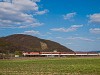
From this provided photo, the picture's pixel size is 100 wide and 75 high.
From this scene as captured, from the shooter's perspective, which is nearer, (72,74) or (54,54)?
(72,74)

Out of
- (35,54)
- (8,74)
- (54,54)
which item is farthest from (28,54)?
(8,74)

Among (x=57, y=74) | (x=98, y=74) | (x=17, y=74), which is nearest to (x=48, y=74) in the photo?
(x=57, y=74)

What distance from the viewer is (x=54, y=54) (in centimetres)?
15925

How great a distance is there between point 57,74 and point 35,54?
12518 centimetres

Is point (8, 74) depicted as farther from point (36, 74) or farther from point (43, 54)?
point (43, 54)

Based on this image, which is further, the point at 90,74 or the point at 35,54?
the point at 35,54

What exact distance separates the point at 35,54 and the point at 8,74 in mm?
124492

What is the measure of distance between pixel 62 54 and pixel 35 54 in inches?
715

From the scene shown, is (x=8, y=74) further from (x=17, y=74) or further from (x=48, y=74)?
(x=48, y=74)

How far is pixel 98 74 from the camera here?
28641 mm

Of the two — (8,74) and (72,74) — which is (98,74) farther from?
(8,74)

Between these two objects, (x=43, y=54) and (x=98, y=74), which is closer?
(x=98, y=74)

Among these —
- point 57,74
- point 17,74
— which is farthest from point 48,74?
point 17,74

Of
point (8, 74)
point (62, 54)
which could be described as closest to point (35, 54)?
point (62, 54)
